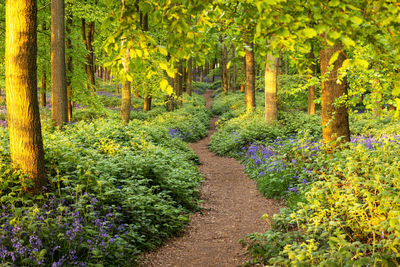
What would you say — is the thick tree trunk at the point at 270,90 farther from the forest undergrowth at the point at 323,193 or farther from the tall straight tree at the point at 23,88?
the tall straight tree at the point at 23,88

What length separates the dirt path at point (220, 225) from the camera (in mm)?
5082

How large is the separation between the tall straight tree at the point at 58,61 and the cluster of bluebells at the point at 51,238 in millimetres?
6774

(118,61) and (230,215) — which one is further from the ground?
(118,61)

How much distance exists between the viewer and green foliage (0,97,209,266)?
12.8ft

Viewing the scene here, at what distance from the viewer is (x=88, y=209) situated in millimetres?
4863

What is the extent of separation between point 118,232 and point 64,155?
6.66 feet

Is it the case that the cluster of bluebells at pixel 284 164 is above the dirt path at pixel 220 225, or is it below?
above

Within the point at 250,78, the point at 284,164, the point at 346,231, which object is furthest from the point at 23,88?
the point at 250,78

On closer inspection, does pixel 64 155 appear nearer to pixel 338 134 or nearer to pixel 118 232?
pixel 118 232

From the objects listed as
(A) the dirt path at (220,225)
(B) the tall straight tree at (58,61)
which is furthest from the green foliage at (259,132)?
(B) the tall straight tree at (58,61)

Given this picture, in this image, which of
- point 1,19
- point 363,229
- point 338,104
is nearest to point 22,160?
point 363,229

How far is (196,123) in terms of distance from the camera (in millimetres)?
20531

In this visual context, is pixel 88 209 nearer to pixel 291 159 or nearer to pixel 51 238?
pixel 51 238

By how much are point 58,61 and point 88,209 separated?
24.6 feet
